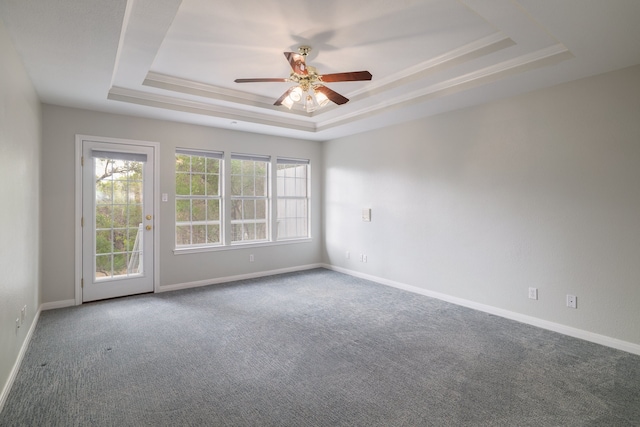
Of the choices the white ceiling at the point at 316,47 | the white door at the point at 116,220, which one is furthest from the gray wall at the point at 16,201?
the white door at the point at 116,220

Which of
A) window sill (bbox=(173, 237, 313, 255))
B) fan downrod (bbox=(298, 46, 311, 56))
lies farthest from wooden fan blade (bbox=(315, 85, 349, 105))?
window sill (bbox=(173, 237, 313, 255))

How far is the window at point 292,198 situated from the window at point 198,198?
3.70 ft

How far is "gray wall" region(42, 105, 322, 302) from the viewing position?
414 cm

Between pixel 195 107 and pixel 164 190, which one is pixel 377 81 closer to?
pixel 195 107

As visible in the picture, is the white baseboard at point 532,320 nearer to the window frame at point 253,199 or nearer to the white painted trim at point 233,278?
the white painted trim at point 233,278

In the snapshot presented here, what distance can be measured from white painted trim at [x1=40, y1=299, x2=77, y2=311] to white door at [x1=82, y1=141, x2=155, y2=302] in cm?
14

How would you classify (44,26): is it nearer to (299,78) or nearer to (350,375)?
(299,78)

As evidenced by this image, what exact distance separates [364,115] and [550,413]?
152 inches

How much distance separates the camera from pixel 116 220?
Answer: 4.60m

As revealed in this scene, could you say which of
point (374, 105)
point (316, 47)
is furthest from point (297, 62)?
point (374, 105)

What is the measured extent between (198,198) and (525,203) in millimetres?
4333

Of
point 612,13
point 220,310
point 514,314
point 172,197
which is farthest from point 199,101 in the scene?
point 514,314

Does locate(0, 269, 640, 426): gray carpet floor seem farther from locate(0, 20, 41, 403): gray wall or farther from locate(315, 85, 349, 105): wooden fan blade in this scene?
locate(315, 85, 349, 105): wooden fan blade

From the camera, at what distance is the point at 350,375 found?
260 centimetres
